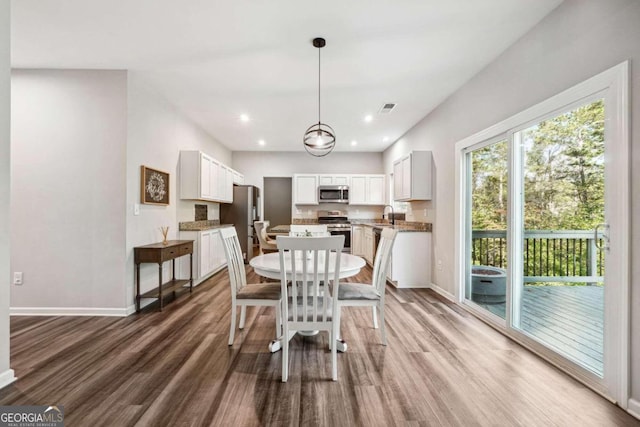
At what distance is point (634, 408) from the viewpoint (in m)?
1.61

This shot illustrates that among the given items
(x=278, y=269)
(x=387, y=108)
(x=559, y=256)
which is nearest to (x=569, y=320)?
(x=559, y=256)

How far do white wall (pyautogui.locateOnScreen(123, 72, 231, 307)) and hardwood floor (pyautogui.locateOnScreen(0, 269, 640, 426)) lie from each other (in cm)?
90

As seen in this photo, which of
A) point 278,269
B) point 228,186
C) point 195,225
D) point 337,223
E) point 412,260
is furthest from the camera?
point 337,223

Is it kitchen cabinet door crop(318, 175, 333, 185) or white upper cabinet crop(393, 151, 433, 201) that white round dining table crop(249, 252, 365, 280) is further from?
kitchen cabinet door crop(318, 175, 333, 185)

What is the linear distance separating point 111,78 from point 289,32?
207 cm

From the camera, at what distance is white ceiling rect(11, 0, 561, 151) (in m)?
2.17

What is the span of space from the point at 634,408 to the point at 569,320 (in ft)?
2.39

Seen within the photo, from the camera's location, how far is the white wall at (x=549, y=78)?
1625 mm

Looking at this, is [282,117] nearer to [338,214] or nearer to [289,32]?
[289,32]

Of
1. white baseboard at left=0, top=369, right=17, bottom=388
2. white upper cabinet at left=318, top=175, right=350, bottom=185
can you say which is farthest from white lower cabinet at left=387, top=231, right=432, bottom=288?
white baseboard at left=0, top=369, right=17, bottom=388

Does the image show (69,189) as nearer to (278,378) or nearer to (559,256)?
(278,378)

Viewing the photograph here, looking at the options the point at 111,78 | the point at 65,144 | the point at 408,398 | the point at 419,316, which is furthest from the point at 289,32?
the point at 419,316

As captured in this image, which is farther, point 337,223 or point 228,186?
point 337,223

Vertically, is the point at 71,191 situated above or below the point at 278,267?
above
